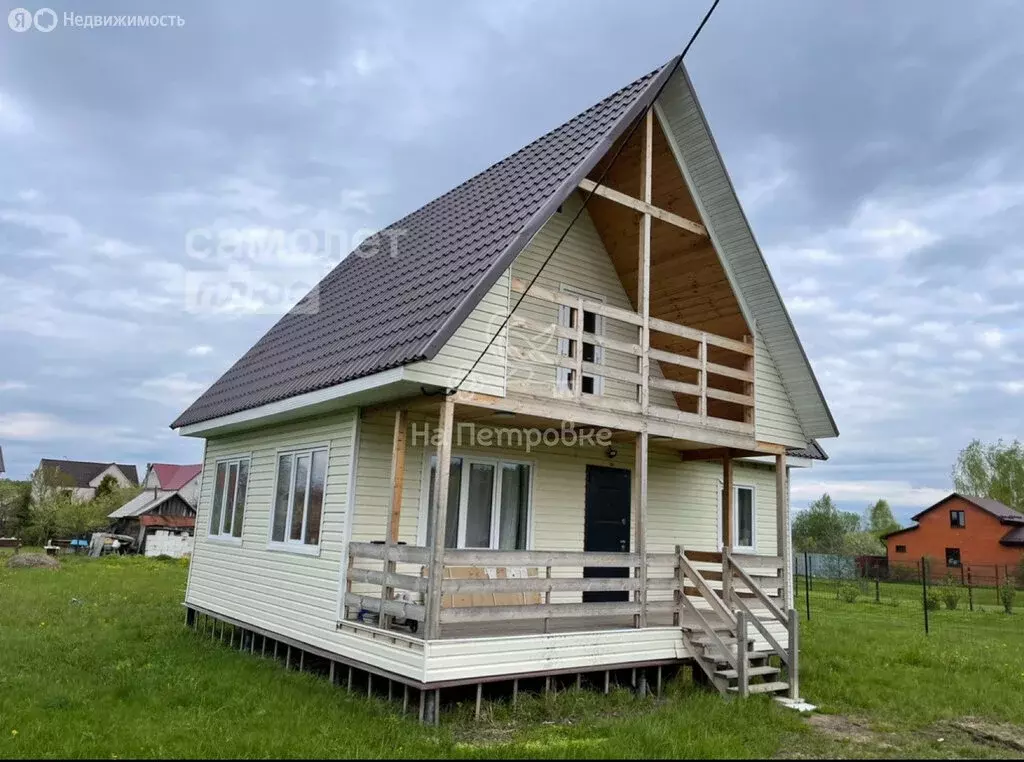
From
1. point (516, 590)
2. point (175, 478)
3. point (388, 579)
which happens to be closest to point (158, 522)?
point (175, 478)

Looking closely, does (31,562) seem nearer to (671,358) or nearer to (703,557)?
(703,557)

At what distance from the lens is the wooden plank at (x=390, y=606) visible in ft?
25.2

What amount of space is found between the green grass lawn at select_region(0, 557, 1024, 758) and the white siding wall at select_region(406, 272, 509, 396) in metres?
3.38

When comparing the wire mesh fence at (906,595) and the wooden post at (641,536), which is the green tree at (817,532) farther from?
the wooden post at (641,536)

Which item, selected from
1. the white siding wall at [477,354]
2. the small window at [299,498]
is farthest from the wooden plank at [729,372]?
the small window at [299,498]

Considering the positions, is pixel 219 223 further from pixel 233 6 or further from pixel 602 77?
pixel 602 77

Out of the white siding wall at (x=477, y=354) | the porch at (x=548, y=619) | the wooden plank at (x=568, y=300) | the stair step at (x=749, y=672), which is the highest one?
the wooden plank at (x=568, y=300)

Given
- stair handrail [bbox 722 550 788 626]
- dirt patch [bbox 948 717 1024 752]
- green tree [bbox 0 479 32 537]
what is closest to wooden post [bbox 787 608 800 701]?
stair handrail [bbox 722 550 788 626]

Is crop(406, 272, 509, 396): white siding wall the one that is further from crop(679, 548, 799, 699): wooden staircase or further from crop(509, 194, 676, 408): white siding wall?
crop(679, 548, 799, 699): wooden staircase

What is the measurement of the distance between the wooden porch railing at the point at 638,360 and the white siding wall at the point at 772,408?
218 millimetres

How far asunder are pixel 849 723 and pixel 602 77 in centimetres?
894

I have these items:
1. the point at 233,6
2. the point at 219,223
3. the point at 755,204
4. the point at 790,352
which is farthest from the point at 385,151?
the point at 790,352

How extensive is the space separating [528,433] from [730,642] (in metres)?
3.72

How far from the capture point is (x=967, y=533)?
4703cm
